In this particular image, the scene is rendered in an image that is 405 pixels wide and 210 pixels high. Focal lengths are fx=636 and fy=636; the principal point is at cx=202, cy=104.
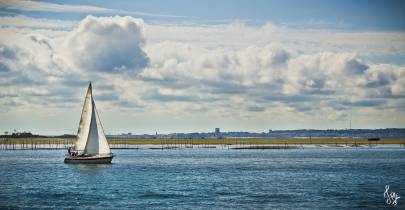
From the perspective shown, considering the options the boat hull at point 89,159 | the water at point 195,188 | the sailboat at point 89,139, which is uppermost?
the sailboat at point 89,139

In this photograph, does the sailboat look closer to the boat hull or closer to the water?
the boat hull

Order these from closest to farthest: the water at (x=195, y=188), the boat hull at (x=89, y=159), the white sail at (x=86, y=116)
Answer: the water at (x=195, y=188), the white sail at (x=86, y=116), the boat hull at (x=89, y=159)

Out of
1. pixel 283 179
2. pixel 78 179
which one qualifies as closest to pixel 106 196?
pixel 78 179

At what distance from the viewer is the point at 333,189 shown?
76812mm

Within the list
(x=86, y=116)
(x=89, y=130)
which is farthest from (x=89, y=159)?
(x=86, y=116)

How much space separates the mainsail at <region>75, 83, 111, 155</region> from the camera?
356 ft

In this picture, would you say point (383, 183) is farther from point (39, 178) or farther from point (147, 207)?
point (39, 178)

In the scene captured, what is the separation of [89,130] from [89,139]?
204 centimetres

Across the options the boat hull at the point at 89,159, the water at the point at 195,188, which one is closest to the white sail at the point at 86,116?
the boat hull at the point at 89,159

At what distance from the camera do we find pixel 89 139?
4316 inches

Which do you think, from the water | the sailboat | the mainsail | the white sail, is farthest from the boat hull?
the white sail

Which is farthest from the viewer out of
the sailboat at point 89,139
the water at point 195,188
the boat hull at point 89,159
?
the boat hull at point 89,159

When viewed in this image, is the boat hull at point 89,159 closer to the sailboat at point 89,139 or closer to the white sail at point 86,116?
the sailboat at point 89,139

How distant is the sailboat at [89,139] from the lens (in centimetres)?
10856
